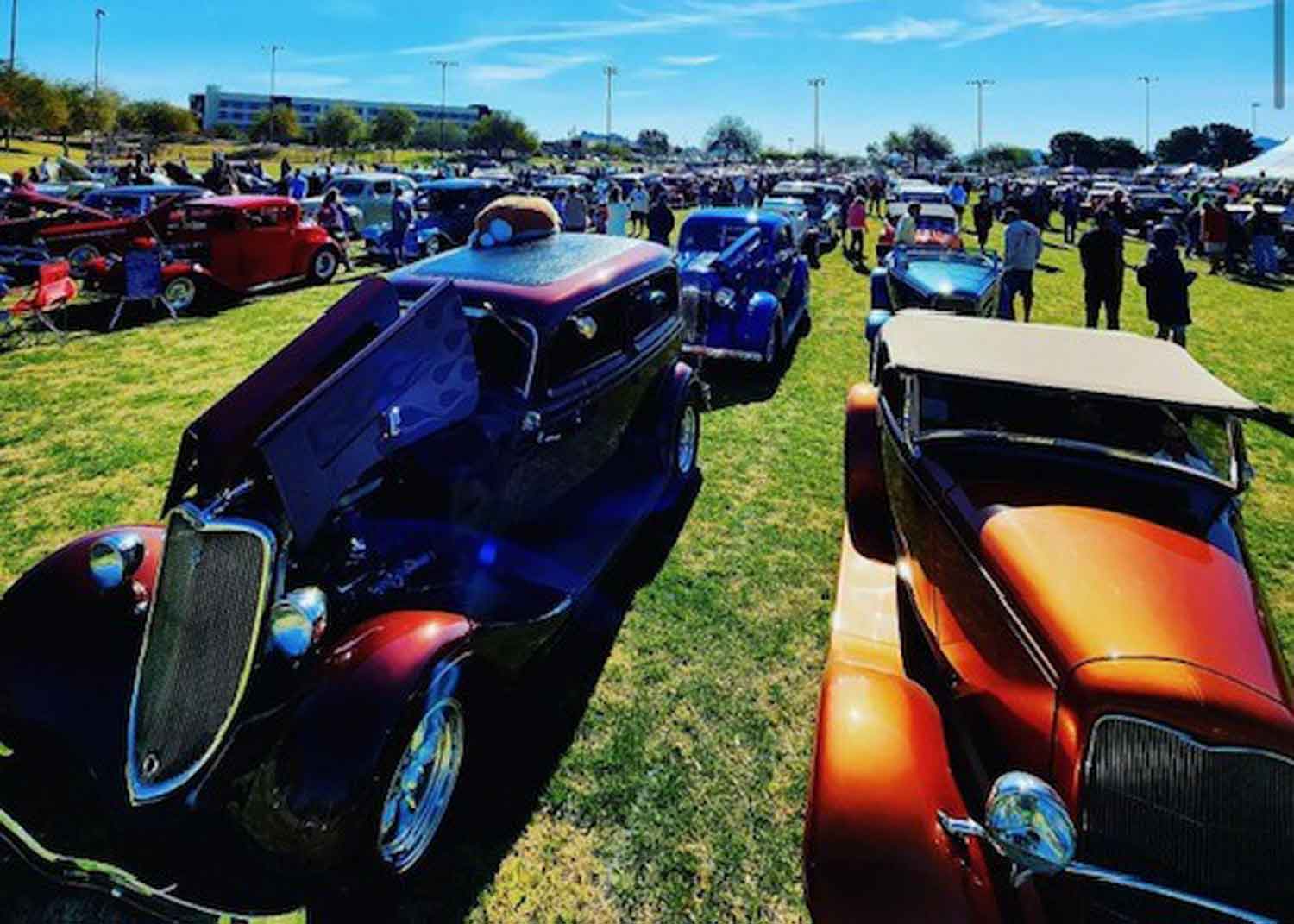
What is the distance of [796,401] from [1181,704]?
6864 mm

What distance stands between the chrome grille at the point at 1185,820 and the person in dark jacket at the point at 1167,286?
8.52m

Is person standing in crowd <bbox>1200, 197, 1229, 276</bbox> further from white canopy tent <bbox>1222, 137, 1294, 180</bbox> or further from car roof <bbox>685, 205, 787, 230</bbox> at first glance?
car roof <bbox>685, 205, 787, 230</bbox>

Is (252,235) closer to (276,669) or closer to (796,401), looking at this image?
(796,401)

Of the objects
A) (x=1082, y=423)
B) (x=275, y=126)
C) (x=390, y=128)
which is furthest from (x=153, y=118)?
(x=1082, y=423)

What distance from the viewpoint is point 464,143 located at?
385ft

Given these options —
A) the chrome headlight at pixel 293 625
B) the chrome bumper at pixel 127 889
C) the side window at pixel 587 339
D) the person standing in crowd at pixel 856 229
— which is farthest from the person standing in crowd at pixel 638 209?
the chrome bumper at pixel 127 889

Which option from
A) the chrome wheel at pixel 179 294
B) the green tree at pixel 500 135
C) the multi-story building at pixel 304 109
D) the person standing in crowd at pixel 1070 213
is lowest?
the chrome wheel at pixel 179 294

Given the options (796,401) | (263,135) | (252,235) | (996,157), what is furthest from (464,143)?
(796,401)

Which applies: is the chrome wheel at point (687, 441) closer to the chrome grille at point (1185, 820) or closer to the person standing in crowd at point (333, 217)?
the chrome grille at point (1185, 820)

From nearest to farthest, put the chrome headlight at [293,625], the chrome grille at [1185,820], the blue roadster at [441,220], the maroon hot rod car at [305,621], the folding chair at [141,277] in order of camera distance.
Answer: the chrome grille at [1185,820] → the maroon hot rod car at [305,621] → the chrome headlight at [293,625] → the folding chair at [141,277] → the blue roadster at [441,220]

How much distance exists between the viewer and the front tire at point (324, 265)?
15219 mm

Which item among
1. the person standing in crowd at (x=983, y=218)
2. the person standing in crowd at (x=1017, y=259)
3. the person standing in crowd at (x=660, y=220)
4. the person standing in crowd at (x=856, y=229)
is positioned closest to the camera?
the person standing in crowd at (x=1017, y=259)

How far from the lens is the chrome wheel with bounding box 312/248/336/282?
1527cm

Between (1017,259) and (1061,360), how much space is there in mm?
7608
